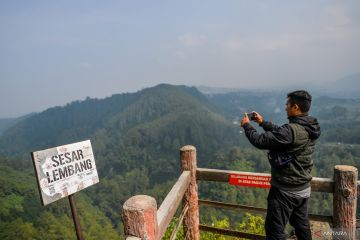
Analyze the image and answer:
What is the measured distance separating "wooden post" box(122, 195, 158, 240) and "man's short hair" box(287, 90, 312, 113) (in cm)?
181

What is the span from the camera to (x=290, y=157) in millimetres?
2920

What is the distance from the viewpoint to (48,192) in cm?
323

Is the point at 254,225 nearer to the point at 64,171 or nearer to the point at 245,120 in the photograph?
the point at 245,120

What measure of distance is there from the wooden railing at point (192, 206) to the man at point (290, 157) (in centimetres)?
58

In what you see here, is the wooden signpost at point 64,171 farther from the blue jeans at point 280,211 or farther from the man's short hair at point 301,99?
the man's short hair at point 301,99

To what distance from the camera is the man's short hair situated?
295 cm

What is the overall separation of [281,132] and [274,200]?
763 mm

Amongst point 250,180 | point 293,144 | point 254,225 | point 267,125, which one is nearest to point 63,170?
point 250,180

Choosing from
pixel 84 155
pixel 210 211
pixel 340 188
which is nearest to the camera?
pixel 340 188

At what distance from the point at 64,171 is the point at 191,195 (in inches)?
69.1

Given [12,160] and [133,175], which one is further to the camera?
[133,175]

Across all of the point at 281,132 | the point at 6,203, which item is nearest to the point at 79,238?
the point at 281,132

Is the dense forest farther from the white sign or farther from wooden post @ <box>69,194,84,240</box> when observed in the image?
wooden post @ <box>69,194,84,240</box>

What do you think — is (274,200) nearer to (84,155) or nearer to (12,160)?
(84,155)
